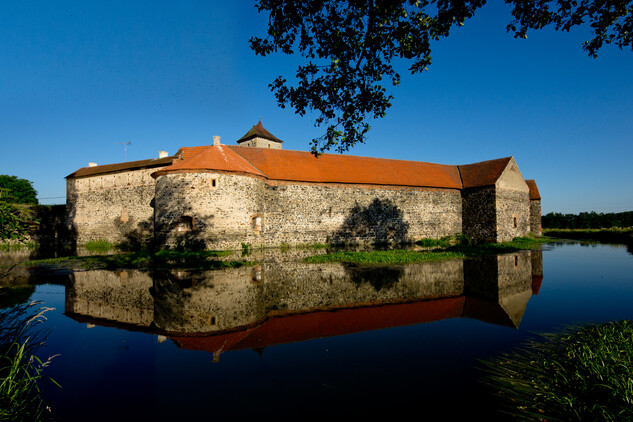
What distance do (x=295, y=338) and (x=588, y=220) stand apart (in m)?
54.1

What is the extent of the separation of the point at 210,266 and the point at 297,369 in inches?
370

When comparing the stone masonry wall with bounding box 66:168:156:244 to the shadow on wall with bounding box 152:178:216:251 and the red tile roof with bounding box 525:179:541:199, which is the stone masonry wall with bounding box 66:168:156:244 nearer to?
the shadow on wall with bounding box 152:178:216:251

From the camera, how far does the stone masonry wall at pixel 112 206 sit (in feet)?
81.6

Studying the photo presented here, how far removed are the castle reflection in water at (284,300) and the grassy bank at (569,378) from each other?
1440 mm

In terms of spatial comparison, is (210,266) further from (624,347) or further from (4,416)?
(624,347)

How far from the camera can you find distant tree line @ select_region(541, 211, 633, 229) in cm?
4106

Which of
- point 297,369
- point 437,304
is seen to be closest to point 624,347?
point 437,304

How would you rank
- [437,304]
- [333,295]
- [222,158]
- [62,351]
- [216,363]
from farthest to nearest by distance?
[222,158]
[333,295]
[437,304]
[62,351]
[216,363]

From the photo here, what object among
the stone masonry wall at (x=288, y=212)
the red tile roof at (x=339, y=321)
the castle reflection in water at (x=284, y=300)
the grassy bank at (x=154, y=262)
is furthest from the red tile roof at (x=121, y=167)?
the red tile roof at (x=339, y=321)

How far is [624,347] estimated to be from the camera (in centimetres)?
410

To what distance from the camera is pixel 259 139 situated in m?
38.6

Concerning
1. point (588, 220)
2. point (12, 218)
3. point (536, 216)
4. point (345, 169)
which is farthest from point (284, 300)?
point (588, 220)

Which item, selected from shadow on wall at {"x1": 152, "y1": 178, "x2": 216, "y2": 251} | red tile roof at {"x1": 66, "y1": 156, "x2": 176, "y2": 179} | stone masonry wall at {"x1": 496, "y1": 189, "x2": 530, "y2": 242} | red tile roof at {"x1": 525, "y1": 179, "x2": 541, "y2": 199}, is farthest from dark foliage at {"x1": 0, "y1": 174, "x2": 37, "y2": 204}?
red tile roof at {"x1": 525, "y1": 179, "x2": 541, "y2": 199}

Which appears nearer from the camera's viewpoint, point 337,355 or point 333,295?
point 337,355
